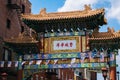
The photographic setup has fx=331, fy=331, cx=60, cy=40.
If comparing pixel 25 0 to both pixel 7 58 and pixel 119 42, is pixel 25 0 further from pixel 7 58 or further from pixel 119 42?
pixel 119 42

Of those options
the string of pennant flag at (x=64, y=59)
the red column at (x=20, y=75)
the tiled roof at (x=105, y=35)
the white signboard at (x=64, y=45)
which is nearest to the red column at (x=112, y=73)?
the string of pennant flag at (x=64, y=59)

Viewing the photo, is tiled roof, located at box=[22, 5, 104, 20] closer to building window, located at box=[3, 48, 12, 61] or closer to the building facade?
the building facade


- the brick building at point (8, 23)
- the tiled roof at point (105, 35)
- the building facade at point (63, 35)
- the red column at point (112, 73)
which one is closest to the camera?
the red column at point (112, 73)

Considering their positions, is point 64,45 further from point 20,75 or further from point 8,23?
point 8,23

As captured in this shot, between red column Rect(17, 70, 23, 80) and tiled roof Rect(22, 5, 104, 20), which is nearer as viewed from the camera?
tiled roof Rect(22, 5, 104, 20)

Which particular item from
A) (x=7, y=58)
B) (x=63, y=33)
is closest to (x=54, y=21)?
(x=63, y=33)

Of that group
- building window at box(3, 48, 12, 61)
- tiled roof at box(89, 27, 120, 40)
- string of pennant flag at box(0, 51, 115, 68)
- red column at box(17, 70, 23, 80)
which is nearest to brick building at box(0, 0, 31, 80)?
building window at box(3, 48, 12, 61)

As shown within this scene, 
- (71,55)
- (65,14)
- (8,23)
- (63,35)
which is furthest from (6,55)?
(71,55)

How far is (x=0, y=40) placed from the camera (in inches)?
1409

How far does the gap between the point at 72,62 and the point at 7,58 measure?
1103 cm

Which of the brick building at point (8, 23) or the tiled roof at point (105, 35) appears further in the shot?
the brick building at point (8, 23)

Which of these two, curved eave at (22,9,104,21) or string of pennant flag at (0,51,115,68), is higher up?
curved eave at (22,9,104,21)

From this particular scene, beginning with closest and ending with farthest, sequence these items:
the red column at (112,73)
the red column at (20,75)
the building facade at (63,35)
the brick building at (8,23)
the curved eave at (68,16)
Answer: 1. the red column at (112,73)
2. the curved eave at (68,16)
3. the building facade at (63,35)
4. the red column at (20,75)
5. the brick building at (8,23)

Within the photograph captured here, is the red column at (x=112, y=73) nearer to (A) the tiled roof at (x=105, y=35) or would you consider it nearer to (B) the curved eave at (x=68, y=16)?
(A) the tiled roof at (x=105, y=35)
